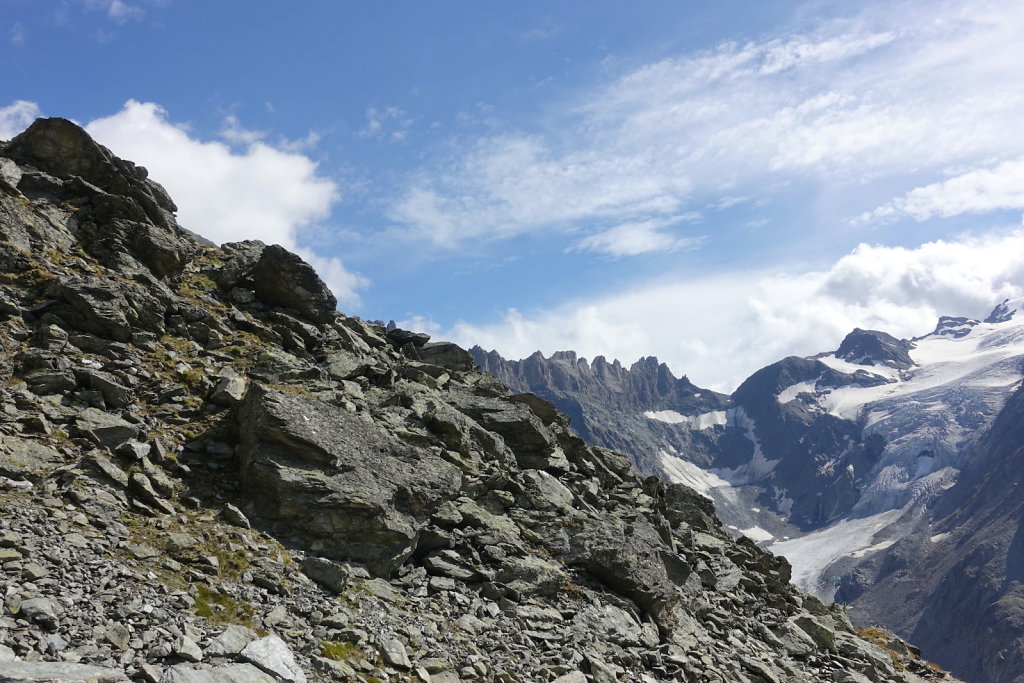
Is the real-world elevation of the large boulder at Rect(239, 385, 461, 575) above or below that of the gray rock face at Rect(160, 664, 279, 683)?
above

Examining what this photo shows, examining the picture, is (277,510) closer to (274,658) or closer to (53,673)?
(274,658)

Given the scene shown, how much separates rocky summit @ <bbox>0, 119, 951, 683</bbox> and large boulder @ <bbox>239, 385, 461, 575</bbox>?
81 millimetres

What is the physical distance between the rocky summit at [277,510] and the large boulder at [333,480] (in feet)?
0.27

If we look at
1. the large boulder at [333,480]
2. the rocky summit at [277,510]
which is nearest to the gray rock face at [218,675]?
the rocky summit at [277,510]

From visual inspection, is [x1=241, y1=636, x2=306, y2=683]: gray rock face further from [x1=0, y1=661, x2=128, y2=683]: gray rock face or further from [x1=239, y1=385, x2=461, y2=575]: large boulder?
[x1=239, y1=385, x2=461, y2=575]: large boulder

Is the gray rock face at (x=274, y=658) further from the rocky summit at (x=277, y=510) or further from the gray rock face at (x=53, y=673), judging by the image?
the gray rock face at (x=53, y=673)

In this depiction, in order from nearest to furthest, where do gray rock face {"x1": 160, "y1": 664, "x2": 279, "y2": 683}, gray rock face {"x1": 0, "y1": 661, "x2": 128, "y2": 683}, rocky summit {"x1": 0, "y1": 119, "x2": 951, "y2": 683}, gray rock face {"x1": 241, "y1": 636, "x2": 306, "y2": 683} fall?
1. gray rock face {"x1": 0, "y1": 661, "x2": 128, "y2": 683}
2. gray rock face {"x1": 160, "y1": 664, "x2": 279, "y2": 683}
3. gray rock face {"x1": 241, "y1": 636, "x2": 306, "y2": 683}
4. rocky summit {"x1": 0, "y1": 119, "x2": 951, "y2": 683}

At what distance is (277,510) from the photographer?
1964 centimetres

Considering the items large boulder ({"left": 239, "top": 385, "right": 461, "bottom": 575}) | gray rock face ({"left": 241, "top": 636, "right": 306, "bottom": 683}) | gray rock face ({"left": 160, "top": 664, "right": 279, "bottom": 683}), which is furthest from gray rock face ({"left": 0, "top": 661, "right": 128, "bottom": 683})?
large boulder ({"left": 239, "top": 385, "right": 461, "bottom": 575})

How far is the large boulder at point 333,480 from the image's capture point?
782 inches

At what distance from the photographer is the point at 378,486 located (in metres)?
21.8

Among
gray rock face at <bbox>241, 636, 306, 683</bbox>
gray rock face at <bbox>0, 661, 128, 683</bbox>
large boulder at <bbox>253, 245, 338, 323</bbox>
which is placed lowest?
gray rock face at <bbox>241, 636, 306, 683</bbox>

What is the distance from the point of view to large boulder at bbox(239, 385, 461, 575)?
19.9m

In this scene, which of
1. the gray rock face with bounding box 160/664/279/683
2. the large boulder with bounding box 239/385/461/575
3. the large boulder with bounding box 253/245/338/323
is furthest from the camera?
the large boulder with bounding box 253/245/338/323
